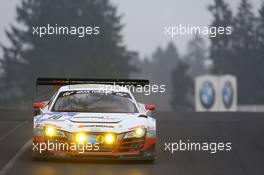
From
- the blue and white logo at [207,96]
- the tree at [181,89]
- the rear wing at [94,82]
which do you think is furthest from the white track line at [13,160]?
the tree at [181,89]

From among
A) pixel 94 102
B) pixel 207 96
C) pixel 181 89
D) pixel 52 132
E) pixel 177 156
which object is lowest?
pixel 181 89

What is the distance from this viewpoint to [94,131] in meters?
14.1

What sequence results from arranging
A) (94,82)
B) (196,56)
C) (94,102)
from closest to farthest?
(94,102) → (94,82) → (196,56)

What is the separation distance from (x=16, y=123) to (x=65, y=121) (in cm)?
1033

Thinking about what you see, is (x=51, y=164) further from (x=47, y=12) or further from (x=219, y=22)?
(x=219, y=22)

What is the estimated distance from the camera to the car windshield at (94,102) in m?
15.3

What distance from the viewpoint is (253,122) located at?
25406mm

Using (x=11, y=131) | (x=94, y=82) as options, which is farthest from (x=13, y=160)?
(x=11, y=131)

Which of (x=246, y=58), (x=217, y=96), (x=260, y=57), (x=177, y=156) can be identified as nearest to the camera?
(x=177, y=156)

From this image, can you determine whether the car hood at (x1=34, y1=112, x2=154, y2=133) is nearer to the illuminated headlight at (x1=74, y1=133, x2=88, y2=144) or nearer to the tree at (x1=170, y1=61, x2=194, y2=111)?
the illuminated headlight at (x1=74, y1=133, x2=88, y2=144)

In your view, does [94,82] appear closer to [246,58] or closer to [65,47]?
[65,47]

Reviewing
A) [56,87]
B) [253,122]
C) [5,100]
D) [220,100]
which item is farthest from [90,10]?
[56,87]

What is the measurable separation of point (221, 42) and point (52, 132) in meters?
91.3

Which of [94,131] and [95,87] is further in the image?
[95,87]
